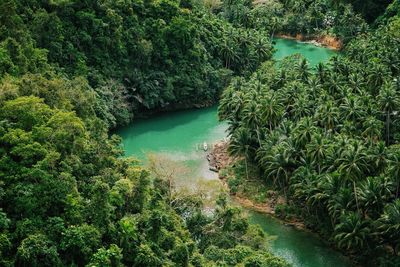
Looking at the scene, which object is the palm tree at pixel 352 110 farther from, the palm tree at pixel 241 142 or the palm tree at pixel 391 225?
the palm tree at pixel 391 225

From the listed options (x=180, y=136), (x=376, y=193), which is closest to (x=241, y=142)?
(x=180, y=136)

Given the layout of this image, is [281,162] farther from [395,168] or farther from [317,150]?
[395,168]

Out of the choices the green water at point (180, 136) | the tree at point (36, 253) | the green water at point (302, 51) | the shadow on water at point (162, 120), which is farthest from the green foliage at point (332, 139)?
the tree at point (36, 253)

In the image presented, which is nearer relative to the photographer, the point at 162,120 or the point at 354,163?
the point at 354,163

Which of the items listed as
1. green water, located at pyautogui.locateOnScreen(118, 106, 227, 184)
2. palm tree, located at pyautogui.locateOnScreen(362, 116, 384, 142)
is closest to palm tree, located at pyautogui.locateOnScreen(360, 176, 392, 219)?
palm tree, located at pyautogui.locateOnScreen(362, 116, 384, 142)

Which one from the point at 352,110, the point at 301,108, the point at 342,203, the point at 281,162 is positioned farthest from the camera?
the point at 301,108

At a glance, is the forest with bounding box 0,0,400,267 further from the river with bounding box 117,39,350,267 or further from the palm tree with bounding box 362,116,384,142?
the river with bounding box 117,39,350,267

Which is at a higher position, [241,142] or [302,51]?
[241,142]
